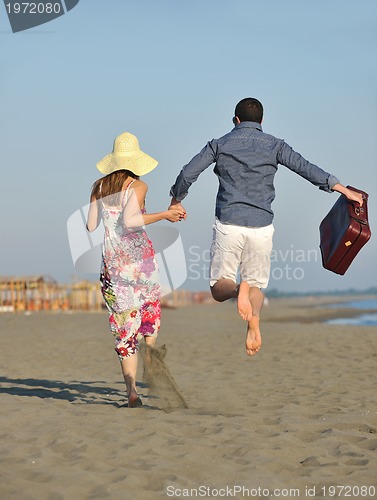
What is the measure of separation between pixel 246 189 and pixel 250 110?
572 millimetres

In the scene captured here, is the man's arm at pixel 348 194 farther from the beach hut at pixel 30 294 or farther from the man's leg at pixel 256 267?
the beach hut at pixel 30 294

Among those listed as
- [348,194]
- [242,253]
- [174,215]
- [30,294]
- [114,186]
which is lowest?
[30,294]

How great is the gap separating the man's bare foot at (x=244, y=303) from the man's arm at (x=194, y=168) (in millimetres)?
762

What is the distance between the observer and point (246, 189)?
17.0ft

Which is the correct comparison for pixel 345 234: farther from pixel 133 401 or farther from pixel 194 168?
pixel 133 401

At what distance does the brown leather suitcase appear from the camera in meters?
5.24

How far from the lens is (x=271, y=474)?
11.9 feet

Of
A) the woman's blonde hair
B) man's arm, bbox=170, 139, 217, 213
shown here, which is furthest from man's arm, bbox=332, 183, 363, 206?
the woman's blonde hair

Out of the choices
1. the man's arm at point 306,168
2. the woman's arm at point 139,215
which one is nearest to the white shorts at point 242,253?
the woman's arm at point 139,215

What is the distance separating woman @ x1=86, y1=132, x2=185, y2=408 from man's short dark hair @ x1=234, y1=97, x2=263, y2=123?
759mm

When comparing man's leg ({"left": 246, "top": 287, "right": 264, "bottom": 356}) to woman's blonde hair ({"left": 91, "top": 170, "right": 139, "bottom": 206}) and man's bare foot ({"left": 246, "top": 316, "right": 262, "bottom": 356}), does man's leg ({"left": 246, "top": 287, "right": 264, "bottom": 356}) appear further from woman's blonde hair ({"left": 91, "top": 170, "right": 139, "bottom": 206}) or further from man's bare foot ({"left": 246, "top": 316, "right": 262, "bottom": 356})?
woman's blonde hair ({"left": 91, "top": 170, "right": 139, "bottom": 206})

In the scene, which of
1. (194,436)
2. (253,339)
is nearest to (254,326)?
(253,339)

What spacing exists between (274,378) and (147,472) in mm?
5073

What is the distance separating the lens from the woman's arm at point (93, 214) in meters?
Result: 5.49
